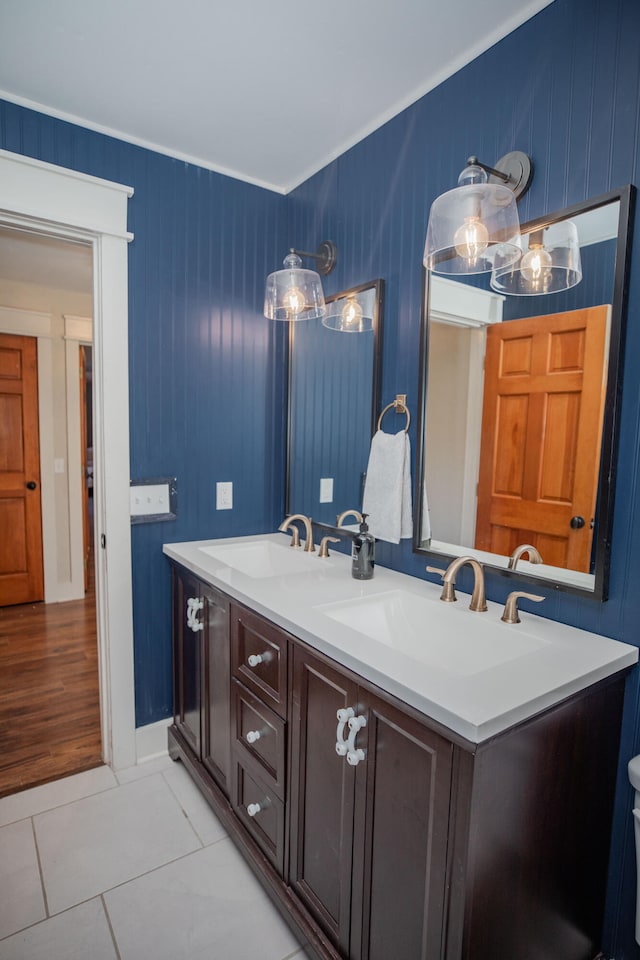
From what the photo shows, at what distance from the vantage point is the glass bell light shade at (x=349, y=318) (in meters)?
1.97

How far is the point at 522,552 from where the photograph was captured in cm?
144

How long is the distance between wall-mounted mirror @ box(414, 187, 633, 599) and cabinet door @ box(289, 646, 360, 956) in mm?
614

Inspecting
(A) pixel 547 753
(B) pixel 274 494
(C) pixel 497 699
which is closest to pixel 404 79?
(B) pixel 274 494

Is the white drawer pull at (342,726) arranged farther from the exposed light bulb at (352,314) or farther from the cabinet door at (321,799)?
the exposed light bulb at (352,314)

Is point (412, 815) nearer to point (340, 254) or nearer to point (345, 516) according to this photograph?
point (345, 516)

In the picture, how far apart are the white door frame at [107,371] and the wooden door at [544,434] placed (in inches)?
54.2

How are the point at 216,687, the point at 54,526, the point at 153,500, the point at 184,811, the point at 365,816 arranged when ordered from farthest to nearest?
the point at 54,526 → the point at 153,500 → the point at 184,811 → the point at 216,687 → the point at 365,816

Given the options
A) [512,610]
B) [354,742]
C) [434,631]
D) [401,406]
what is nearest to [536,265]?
[401,406]

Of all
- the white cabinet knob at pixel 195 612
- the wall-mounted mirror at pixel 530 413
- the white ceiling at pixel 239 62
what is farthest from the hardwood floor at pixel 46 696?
the white ceiling at pixel 239 62

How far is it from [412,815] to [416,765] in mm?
105

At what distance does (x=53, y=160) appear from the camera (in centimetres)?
188

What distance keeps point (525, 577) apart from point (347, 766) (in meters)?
0.67

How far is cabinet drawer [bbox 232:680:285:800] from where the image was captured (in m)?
1.43

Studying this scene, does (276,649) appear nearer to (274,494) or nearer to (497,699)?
(497,699)
